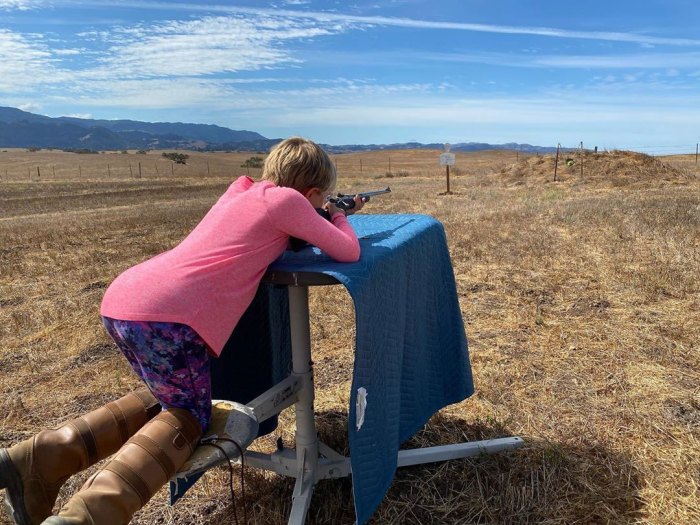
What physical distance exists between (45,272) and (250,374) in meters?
5.95

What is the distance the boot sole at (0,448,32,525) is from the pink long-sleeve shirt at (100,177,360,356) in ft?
1.82

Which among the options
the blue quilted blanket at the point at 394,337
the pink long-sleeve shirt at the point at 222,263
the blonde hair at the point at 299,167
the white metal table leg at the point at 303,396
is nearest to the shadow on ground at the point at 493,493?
the white metal table leg at the point at 303,396

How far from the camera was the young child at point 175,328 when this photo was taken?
1749 millimetres

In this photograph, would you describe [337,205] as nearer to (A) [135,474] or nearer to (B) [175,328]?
(B) [175,328]

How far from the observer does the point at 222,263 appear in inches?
74.1

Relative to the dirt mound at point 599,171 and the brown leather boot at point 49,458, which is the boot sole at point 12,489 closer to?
the brown leather boot at point 49,458

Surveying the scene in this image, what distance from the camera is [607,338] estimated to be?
426 centimetres

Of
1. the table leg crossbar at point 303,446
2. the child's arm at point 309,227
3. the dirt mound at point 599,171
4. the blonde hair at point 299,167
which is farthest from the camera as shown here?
the dirt mound at point 599,171

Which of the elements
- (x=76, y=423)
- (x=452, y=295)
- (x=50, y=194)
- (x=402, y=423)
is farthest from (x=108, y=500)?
(x=50, y=194)

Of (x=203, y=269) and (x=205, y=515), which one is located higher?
(x=203, y=269)

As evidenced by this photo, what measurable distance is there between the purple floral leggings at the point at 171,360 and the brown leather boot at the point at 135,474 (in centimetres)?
5

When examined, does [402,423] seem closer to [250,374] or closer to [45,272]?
[250,374]

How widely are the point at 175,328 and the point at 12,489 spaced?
749 millimetres

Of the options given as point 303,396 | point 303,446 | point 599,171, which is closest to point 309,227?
point 303,396
